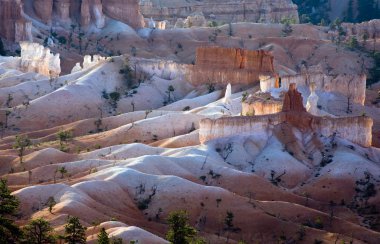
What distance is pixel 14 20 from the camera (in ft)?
442

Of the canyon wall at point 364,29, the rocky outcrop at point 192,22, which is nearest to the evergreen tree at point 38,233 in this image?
the canyon wall at point 364,29

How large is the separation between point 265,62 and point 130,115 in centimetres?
1495

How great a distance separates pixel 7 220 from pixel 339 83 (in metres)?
51.4

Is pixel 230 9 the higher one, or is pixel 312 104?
pixel 312 104

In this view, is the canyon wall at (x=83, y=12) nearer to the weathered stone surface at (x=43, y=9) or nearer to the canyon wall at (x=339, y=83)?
the weathered stone surface at (x=43, y=9)

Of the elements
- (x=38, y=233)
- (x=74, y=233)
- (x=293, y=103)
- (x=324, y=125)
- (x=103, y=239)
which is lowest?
(x=324, y=125)

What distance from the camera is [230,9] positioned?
18875 centimetres

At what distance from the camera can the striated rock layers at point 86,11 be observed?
14725 centimetres

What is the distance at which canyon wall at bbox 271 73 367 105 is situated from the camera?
101m

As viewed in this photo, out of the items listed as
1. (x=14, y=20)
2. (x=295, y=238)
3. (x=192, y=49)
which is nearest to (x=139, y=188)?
(x=295, y=238)

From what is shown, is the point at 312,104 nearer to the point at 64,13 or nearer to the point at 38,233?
the point at 38,233

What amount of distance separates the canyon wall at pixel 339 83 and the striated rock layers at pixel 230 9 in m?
81.7

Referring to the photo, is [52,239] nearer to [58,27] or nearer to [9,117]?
[9,117]

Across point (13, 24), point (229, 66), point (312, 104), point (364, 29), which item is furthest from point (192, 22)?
point (312, 104)
